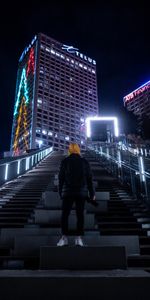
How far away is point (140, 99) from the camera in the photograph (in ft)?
374

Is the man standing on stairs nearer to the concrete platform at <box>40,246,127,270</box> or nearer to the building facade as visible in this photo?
the concrete platform at <box>40,246,127,270</box>

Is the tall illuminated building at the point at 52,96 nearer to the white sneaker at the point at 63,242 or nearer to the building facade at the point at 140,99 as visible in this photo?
the building facade at the point at 140,99

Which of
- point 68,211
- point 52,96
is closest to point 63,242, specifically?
point 68,211

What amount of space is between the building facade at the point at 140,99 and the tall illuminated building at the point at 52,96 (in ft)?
81.9

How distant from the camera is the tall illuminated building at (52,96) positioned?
107875mm

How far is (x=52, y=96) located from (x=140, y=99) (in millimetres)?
41103

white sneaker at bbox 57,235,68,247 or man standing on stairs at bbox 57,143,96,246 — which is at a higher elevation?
man standing on stairs at bbox 57,143,96,246

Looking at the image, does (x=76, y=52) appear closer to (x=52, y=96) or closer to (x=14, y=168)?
(x=52, y=96)

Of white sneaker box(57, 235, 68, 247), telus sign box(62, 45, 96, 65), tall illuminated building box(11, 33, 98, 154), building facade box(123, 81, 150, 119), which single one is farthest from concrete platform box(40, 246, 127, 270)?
telus sign box(62, 45, 96, 65)

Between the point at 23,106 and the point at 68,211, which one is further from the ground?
the point at 23,106

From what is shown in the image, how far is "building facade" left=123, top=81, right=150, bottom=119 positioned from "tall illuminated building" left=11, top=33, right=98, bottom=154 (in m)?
25.0

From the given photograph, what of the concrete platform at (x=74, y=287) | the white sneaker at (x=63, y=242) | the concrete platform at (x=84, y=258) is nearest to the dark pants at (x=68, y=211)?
the white sneaker at (x=63, y=242)

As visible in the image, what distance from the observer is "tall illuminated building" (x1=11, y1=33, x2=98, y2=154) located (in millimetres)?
107875

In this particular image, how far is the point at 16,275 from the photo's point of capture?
2.40 m
